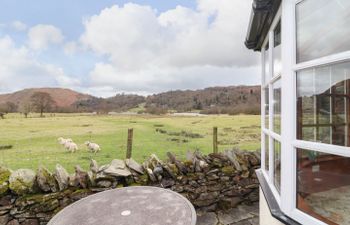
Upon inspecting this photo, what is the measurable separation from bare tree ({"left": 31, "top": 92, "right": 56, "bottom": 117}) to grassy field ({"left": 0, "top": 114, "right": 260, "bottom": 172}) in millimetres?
531

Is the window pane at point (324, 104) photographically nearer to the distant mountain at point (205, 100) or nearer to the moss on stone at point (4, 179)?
the moss on stone at point (4, 179)

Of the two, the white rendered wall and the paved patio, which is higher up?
the white rendered wall

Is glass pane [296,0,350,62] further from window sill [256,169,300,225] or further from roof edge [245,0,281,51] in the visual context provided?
window sill [256,169,300,225]

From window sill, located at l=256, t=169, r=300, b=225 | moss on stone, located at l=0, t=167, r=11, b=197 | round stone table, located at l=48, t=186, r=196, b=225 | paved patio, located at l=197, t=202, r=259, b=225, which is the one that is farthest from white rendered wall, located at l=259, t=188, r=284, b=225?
moss on stone, located at l=0, t=167, r=11, b=197

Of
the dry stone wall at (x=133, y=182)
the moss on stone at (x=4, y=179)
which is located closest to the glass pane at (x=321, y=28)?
the dry stone wall at (x=133, y=182)

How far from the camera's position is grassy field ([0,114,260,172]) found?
21.9 feet

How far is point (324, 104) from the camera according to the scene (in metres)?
1.48

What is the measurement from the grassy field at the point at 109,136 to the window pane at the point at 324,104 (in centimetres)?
429

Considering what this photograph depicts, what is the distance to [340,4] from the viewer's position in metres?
1.29

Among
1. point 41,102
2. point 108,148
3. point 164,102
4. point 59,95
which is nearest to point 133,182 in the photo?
point 108,148

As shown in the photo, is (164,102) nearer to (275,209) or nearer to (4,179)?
(4,179)

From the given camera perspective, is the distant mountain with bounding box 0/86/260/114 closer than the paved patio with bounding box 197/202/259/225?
No

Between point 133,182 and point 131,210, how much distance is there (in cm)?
163

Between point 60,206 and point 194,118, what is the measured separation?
9.13 m
